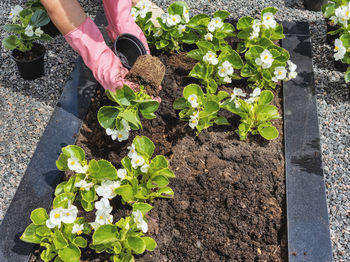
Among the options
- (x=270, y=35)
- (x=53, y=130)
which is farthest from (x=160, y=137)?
Result: (x=270, y=35)

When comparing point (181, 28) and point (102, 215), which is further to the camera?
point (181, 28)

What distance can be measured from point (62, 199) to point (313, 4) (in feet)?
7.75

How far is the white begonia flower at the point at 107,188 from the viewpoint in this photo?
1815mm

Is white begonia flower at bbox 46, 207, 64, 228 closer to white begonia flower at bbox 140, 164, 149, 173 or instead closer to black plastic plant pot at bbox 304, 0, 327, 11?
white begonia flower at bbox 140, 164, 149, 173

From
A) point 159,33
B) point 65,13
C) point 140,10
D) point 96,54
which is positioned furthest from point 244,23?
point 65,13

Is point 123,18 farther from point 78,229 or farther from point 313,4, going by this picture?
point 313,4

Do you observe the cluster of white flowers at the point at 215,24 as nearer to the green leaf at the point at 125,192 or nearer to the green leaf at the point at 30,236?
the green leaf at the point at 125,192

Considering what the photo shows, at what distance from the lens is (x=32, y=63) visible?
260 centimetres

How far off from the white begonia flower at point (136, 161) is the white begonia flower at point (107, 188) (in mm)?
105

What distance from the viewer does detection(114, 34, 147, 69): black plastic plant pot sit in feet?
8.06

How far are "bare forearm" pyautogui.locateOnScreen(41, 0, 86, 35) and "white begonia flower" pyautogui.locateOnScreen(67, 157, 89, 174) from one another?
84cm

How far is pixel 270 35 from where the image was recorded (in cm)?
253

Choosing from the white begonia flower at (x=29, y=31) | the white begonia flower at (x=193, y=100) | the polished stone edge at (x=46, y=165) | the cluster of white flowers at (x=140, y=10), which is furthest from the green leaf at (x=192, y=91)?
the white begonia flower at (x=29, y=31)

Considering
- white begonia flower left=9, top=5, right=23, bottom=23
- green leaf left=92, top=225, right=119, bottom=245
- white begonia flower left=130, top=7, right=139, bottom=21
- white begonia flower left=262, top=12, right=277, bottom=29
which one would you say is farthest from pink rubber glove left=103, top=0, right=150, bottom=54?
green leaf left=92, top=225, right=119, bottom=245
